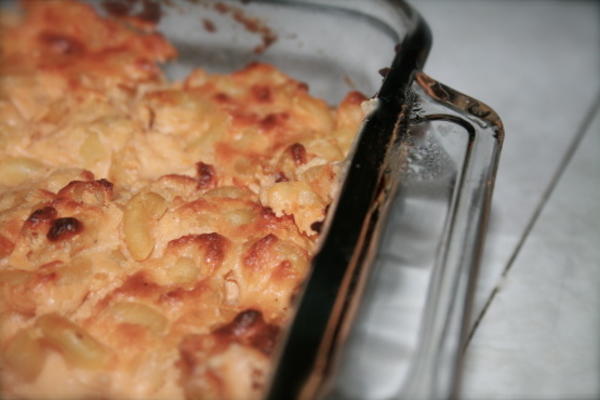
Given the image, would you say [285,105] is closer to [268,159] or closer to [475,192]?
[268,159]

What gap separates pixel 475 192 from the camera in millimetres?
1096

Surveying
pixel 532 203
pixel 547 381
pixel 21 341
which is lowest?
pixel 21 341

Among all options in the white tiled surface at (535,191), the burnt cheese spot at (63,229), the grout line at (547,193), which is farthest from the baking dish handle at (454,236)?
the burnt cheese spot at (63,229)

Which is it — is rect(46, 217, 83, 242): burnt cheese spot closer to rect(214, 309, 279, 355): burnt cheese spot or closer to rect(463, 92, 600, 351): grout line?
rect(214, 309, 279, 355): burnt cheese spot

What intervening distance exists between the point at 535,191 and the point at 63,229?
1.34m

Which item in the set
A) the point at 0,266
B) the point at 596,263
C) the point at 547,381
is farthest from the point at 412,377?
the point at 596,263

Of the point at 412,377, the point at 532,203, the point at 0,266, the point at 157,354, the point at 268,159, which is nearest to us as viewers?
the point at 412,377

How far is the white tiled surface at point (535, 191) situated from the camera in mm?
1409

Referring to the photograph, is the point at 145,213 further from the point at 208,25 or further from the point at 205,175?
the point at 208,25

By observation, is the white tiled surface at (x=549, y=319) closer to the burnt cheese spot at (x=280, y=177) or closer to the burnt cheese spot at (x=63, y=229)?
the burnt cheese spot at (x=280, y=177)

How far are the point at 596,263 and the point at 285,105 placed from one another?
3.02 ft

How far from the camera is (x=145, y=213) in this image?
122 cm

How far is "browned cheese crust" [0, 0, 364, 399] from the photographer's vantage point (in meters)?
1.00

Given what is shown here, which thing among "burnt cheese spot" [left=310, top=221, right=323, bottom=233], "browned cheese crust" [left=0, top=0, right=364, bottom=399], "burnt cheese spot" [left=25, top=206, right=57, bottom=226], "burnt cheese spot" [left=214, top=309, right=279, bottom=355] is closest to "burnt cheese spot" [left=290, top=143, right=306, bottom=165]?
"browned cheese crust" [left=0, top=0, right=364, bottom=399]
